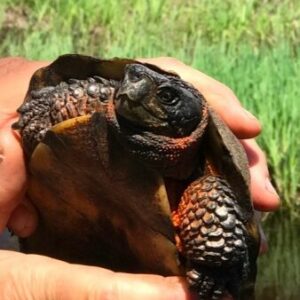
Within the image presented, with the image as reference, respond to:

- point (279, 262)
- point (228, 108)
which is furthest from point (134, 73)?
point (279, 262)

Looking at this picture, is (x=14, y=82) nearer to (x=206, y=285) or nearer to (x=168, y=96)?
(x=168, y=96)

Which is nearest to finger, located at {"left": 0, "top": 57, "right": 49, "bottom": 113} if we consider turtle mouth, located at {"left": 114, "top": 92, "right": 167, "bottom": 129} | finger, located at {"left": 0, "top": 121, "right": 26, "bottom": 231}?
finger, located at {"left": 0, "top": 121, "right": 26, "bottom": 231}

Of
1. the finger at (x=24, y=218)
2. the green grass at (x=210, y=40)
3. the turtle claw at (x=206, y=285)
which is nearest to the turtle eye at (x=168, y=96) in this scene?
the turtle claw at (x=206, y=285)

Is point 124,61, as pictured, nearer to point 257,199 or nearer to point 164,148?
point 164,148

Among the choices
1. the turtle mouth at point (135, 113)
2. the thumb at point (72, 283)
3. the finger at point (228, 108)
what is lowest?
the thumb at point (72, 283)

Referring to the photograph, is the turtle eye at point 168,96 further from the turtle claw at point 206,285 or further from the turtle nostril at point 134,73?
the turtle claw at point 206,285

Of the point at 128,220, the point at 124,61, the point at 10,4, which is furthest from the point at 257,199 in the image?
the point at 10,4
